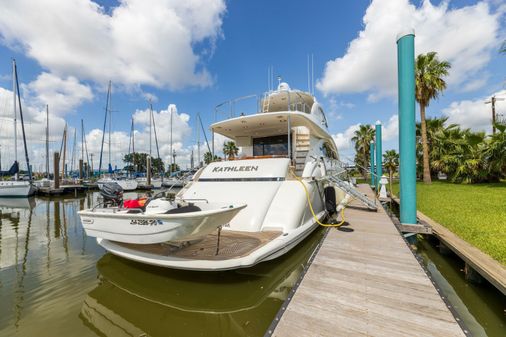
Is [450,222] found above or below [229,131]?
below

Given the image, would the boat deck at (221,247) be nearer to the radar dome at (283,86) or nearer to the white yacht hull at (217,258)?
the white yacht hull at (217,258)

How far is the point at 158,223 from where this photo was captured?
3438mm

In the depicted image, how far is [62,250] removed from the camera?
5.99m

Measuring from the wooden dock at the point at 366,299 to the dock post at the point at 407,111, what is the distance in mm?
2147

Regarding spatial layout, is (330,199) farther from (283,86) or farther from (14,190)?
(14,190)

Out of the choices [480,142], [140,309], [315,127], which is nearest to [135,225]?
[140,309]

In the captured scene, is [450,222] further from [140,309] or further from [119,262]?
[119,262]

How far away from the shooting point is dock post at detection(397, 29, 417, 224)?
542 centimetres

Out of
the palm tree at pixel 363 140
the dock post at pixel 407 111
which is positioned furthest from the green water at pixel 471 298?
the palm tree at pixel 363 140

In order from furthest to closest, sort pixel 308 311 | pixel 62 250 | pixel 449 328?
pixel 62 250 < pixel 308 311 < pixel 449 328

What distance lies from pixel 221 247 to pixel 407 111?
5.24m

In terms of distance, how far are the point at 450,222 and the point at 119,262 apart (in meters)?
8.38

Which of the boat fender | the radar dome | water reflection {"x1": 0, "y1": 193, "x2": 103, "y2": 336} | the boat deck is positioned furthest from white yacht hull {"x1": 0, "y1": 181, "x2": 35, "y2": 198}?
the boat fender

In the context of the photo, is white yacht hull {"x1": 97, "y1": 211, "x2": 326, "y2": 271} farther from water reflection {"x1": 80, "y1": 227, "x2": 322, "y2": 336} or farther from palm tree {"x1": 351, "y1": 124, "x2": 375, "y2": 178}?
palm tree {"x1": 351, "y1": 124, "x2": 375, "y2": 178}
